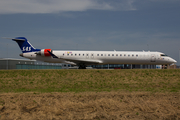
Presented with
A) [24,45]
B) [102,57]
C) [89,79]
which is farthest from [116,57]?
[24,45]

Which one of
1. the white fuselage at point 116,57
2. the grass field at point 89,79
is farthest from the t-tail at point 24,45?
the grass field at point 89,79

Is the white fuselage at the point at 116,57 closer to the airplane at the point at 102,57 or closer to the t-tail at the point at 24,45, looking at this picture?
the airplane at the point at 102,57

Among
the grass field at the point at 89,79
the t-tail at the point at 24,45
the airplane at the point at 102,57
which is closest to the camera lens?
the grass field at the point at 89,79

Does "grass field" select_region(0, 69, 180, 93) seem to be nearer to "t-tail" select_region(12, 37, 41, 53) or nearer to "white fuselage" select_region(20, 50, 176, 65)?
"white fuselage" select_region(20, 50, 176, 65)

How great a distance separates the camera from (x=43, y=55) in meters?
35.3

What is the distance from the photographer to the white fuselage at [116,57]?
34125 mm

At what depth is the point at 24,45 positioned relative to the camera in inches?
1447

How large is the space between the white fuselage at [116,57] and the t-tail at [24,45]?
10.4ft

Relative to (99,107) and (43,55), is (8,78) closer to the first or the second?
(43,55)

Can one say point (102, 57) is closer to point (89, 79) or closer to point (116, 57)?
point (116, 57)

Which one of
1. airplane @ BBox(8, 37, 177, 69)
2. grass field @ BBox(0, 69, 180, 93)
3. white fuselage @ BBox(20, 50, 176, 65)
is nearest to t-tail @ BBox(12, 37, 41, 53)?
airplane @ BBox(8, 37, 177, 69)

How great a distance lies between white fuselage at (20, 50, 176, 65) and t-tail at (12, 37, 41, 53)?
3170 millimetres

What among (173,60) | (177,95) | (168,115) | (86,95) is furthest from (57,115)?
(173,60)

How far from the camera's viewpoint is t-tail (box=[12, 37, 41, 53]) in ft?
120
